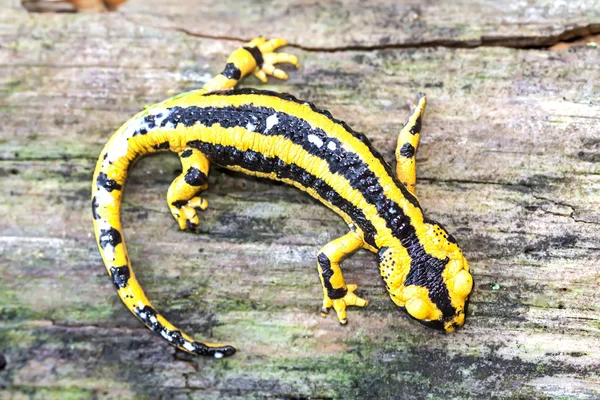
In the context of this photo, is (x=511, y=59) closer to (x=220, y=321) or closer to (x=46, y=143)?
(x=220, y=321)

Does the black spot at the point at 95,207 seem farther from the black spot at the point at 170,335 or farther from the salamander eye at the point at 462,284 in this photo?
the salamander eye at the point at 462,284

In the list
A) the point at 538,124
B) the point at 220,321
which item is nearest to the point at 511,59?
the point at 538,124

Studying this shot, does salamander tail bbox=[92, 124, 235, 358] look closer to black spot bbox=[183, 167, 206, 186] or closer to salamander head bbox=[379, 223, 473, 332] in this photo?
black spot bbox=[183, 167, 206, 186]

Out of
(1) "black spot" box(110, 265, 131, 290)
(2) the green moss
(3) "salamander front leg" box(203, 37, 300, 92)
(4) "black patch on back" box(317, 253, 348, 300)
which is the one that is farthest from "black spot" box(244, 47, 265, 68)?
(2) the green moss

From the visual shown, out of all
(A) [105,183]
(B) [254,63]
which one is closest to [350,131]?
(B) [254,63]

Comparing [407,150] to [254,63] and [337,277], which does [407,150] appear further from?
[254,63]

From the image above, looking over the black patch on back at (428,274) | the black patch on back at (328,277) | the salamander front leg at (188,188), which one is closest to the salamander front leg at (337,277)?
the black patch on back at (328,277)

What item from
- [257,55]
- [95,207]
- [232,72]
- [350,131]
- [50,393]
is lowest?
[50,393]
